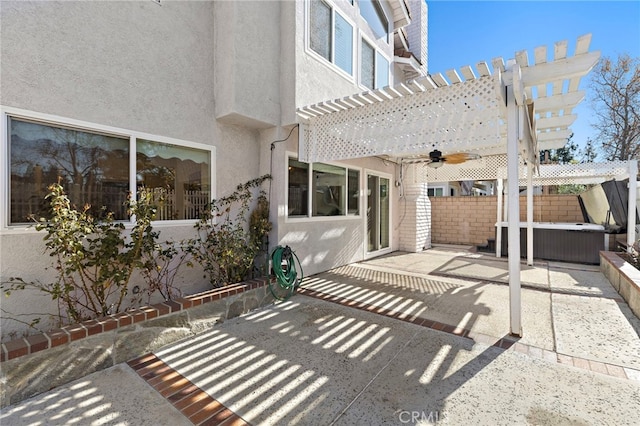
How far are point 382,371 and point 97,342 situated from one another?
3.19 metres

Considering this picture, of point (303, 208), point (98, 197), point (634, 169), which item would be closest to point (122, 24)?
point (98, 197)

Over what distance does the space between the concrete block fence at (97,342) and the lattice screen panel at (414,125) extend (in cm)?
351

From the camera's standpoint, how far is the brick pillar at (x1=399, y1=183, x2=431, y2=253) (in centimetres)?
1088

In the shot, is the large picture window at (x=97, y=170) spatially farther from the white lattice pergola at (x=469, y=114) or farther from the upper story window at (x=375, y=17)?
the upper story window at (x=375, y=17)

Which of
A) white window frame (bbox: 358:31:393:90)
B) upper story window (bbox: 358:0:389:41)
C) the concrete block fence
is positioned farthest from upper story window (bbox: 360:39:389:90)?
the concrete block fence

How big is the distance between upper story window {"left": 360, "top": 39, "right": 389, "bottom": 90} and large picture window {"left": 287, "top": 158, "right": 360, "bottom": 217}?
2879mm

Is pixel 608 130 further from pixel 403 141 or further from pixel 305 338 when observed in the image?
pixel 305 338

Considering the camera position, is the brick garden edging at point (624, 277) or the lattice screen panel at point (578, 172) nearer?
the brick garden edging at point (624, 277)

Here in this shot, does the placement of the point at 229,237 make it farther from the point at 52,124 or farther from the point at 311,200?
the point at 52,124

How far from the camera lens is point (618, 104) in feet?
58.6

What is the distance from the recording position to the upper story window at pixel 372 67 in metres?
8.54
